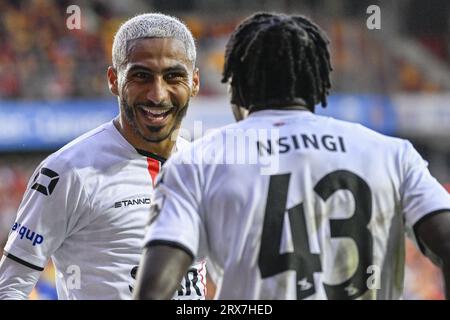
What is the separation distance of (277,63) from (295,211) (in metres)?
0.47

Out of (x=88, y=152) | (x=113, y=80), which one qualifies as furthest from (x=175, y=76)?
(x=88, y=152)

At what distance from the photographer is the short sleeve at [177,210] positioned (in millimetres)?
2955

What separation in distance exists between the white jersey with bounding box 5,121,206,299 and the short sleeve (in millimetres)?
1373

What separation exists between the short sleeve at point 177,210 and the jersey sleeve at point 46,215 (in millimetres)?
1359

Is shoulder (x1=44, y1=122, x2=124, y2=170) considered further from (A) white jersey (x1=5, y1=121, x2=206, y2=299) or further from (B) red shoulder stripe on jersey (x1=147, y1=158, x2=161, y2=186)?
(B) red shoulder stripe on jersey (x1=147, y1=158, x2=161, y2=186)

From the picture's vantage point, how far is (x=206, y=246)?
307cm

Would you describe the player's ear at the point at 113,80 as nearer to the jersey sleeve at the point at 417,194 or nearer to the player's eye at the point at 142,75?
the player's eye at the point at 142,75

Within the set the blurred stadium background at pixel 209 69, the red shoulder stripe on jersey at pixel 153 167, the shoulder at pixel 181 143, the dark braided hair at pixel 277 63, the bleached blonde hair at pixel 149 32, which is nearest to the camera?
the dark braided hair at pixel 277 63

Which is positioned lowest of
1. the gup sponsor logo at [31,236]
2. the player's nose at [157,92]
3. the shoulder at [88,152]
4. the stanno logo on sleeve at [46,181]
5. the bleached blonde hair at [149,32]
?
the gup sponsor logo at [31,236]

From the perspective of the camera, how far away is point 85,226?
14.6ft

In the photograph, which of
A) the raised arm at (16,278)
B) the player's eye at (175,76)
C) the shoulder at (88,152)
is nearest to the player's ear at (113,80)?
the shoulder at (88,152)

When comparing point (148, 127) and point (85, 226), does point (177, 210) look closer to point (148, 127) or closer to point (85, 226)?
point (85, 226)
